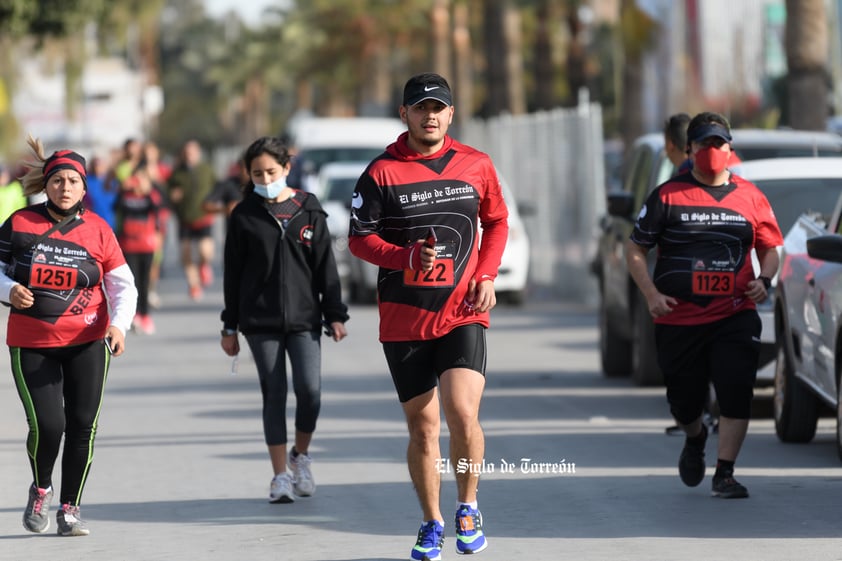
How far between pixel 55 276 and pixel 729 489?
11.0 feet

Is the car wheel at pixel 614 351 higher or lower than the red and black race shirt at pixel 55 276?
lower

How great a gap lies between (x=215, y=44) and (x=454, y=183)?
105 meters

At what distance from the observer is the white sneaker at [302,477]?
1001 cm

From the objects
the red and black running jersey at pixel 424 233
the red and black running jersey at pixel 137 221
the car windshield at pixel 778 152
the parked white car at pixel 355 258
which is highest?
the red and black running jersey at pixel 424 233

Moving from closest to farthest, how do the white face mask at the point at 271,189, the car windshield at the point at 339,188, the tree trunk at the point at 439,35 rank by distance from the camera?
the white face mask at the point at 271,189 < the car windshield at the point at 339,188 < the tree trunk at the point at 439,35

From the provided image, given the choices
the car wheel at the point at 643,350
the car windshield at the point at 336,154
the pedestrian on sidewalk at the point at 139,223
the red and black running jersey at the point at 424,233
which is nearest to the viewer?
the red and black running jersey at the point at 424,233

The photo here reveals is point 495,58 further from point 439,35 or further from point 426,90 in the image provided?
point 426,90

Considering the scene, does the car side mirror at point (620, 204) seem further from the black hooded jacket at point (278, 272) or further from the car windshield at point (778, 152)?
the black hooded jacket at point (278, 272)

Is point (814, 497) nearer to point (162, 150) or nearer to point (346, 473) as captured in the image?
point (346, 473)

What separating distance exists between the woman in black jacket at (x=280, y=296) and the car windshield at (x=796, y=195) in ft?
14.4

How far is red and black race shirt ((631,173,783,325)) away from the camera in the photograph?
380 inches

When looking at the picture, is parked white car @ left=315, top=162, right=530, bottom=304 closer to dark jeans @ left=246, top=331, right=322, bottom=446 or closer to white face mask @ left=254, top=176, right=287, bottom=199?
white face mask @ left=254, top=176, right=287, bottom=199

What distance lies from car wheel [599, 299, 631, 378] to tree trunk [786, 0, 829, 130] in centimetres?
639

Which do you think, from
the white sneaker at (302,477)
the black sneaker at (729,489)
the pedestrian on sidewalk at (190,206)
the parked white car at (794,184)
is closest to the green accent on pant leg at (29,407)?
the white sneaker at (302,477)
